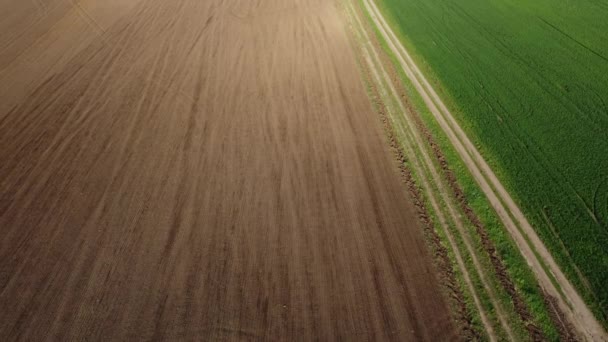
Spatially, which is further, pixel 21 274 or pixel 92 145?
pixel 92 145

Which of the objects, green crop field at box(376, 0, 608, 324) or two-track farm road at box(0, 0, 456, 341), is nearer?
two-track farm road at box(0, 0, 456, 341)

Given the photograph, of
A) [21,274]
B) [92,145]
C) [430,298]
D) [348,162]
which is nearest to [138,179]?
[92,145]

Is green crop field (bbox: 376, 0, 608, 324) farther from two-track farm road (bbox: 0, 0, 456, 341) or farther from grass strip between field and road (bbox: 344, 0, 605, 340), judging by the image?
two-track farm road (bbox: 0, 0, 456, 341)

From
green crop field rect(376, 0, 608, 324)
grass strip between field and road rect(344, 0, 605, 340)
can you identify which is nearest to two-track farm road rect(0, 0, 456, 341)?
grass strip between field and road rect(344, 0, 605, 340)

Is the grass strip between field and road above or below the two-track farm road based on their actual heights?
below

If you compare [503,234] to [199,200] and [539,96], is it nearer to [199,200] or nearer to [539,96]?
[539,96]

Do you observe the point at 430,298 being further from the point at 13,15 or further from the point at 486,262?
the point at 13,15

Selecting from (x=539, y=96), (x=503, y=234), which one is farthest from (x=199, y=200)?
(x=539, y=96)
